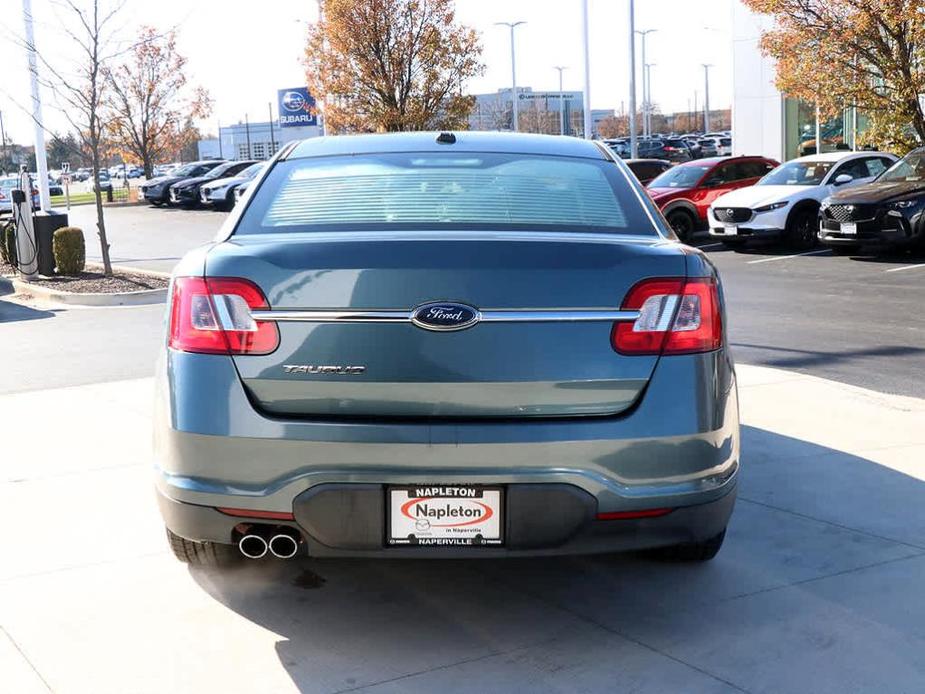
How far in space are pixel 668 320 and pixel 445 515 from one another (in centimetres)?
88

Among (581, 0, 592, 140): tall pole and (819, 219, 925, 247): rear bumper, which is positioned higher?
(581, 0, 592, 140): tall pole

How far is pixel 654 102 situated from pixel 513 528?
4825 inches

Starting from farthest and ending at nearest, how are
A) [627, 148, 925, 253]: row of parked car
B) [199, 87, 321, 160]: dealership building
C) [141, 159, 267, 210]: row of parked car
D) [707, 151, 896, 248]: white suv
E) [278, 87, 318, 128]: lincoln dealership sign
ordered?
[199, 87, 321, 160]: dealership building
[278, 87, 318, 128]: lincoln dealership sign
[141, 159, 267, 210]: row of parked car
[707, 151, 896, 248]: white suv
[627, 148, 925, 253]: row of parked car

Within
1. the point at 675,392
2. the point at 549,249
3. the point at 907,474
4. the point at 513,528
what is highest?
the point at 549,249

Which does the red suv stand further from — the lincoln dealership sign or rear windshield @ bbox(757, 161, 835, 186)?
the lincoln dealership sign

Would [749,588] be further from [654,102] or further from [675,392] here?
[654,102]

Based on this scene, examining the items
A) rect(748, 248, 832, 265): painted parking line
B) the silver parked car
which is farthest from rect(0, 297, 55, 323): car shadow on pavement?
the silver parked car

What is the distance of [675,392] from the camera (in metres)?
3.41

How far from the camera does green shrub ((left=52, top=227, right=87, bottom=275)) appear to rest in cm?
1711

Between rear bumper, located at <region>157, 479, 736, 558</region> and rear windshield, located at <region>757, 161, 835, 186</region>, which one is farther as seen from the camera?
rear windshield, located at <region>757, 161, 835, 186</region>

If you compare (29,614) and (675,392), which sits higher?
(675,392)

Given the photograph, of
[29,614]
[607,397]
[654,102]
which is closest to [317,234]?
[607,397]

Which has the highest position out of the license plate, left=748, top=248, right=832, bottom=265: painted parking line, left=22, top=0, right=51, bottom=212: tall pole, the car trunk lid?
left=22, top=0, right=51, bottom=212: tall pole

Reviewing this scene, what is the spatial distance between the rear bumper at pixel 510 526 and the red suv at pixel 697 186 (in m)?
17.5
